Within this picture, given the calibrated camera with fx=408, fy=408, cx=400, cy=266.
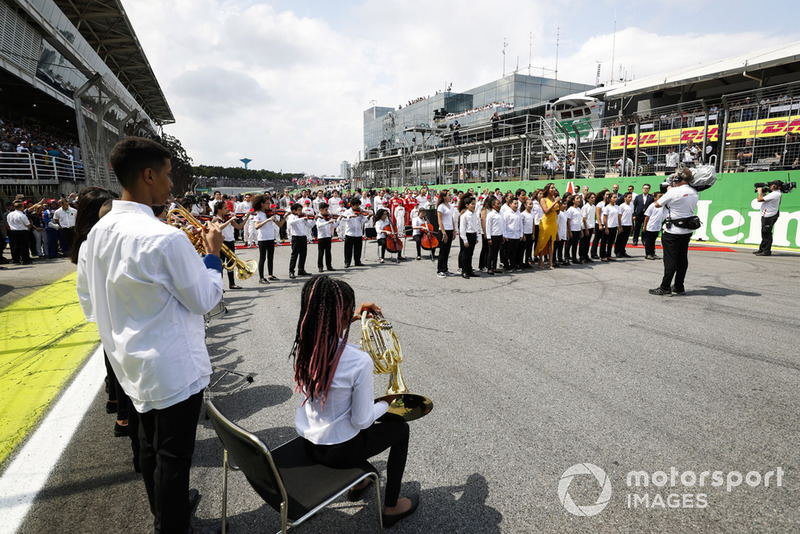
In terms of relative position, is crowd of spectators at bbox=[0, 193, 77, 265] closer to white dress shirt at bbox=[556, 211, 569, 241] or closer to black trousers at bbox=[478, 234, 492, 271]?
black trousers at bbox=[478, 234, 492, 271]

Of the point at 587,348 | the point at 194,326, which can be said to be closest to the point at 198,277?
the point at 194,326

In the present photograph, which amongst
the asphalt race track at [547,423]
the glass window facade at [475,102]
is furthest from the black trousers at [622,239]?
the glass window facade at [475,102]

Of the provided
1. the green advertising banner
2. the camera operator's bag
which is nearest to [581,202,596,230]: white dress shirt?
the camera operator's bag

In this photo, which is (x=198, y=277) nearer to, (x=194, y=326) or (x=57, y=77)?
(x=194, y=326)

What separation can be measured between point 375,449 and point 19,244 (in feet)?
50.4

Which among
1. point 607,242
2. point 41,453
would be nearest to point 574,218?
point 607,242

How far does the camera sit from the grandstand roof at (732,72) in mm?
18438

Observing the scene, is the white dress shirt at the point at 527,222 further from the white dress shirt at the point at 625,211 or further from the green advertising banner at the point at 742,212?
the green advertising banner at the point at 742,212

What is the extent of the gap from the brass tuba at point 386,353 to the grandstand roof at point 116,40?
124 ft

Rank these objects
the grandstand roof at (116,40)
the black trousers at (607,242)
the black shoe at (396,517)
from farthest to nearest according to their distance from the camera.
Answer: the grandstand roof at (116,40)
the black trousers at (607,242)
the black shoe at (396,517)

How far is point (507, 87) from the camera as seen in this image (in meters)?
39.7

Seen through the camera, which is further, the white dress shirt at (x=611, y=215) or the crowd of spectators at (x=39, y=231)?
the crowd of spectators at (x=39, y=231)

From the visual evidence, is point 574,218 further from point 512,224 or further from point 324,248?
point 324,248

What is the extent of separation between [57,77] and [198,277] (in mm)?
31587
